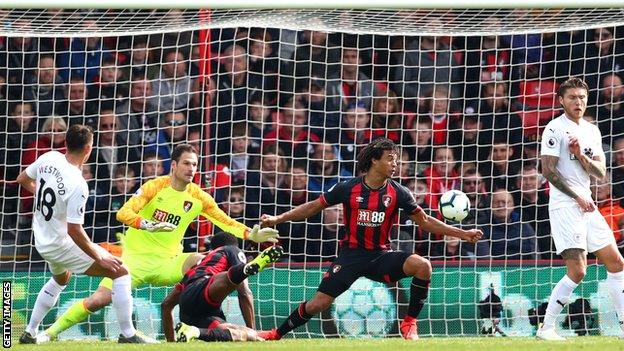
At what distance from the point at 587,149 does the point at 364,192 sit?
1.84 metres

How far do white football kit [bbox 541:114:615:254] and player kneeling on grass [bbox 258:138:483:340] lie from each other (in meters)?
0.76

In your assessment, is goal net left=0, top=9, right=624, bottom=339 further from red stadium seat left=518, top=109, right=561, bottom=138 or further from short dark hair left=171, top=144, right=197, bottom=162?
short dark hair left=171, top=144, right=197, bottom=162

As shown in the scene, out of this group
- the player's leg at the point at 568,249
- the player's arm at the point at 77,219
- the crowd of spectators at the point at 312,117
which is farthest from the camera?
the crowd of spectators at the point at 312,117

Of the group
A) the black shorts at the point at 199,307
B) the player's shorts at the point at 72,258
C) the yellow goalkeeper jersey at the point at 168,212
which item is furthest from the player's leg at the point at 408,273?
the player's shorts at the point at 72,258

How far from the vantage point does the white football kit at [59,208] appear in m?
9.61

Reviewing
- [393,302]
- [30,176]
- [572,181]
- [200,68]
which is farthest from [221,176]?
[572,181]

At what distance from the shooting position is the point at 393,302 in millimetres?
12609

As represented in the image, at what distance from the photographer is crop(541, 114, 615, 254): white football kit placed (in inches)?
400

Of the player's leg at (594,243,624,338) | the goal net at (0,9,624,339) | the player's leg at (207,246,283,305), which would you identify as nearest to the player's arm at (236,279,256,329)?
the player's leg at (207,246,283,305)

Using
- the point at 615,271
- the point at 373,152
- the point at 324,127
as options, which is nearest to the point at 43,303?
the point at 373,152

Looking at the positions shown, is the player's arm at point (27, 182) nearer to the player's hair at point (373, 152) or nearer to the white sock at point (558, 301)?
Result: the player's hair at point (373, 152)

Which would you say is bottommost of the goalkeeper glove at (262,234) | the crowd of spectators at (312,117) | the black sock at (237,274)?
the black sock at (237,274)

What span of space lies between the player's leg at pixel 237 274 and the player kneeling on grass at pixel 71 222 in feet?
2.40

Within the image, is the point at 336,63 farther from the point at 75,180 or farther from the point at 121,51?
the point at 75,180
